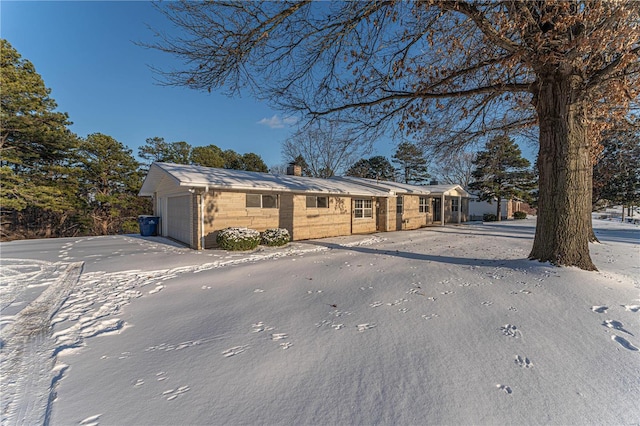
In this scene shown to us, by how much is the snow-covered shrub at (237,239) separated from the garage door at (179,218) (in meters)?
1.87

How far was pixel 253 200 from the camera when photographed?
11008 millimetres

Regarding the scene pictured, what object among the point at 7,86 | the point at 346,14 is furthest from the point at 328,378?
the point at 7,86

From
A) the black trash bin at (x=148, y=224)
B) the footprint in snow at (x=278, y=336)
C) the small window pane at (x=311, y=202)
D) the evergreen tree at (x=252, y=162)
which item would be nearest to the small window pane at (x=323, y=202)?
the small window pane at (x=311, y=202)

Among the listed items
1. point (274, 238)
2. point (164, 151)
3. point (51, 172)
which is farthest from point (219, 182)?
point (164, 151)

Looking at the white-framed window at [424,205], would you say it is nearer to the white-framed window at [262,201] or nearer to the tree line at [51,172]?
the white-framed window at [262,201]

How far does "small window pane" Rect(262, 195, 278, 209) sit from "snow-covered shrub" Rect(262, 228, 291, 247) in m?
1.23

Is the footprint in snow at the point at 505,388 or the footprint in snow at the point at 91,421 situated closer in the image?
the footprint in snow at the point at 91,421

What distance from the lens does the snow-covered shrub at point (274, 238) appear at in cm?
1025

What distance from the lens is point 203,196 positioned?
9672 millimetres

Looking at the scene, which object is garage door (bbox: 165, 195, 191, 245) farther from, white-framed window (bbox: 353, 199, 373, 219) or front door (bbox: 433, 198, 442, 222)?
front door (bbox: 433, 198, 442, 222)

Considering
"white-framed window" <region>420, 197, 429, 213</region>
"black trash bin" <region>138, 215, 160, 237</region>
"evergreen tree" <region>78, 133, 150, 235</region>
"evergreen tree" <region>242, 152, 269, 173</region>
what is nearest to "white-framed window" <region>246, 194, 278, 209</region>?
"black trash bin" <region>138, 215, 160, 237</region>

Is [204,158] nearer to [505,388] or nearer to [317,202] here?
[317,202]

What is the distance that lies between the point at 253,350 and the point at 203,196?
26.0 ft

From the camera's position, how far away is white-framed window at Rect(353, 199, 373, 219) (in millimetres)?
14645
